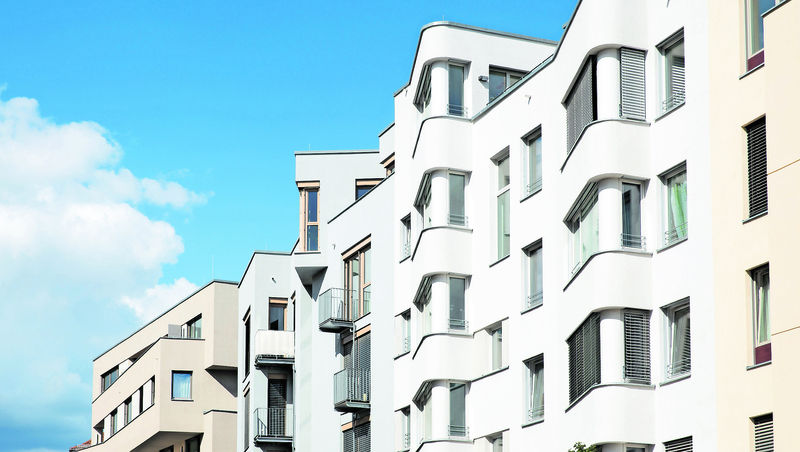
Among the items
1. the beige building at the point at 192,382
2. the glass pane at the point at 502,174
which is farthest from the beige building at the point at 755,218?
the beige building at the point at 192,382

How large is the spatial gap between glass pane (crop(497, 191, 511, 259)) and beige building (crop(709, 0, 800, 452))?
9596mm

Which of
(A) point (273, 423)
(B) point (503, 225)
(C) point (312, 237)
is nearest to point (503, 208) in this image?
(B) point (503, 225)

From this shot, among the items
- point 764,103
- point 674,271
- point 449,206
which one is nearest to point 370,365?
point 449,206

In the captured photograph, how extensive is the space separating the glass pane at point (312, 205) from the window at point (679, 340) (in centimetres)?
2378

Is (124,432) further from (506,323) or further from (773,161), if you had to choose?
(773,161)

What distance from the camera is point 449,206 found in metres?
31.7

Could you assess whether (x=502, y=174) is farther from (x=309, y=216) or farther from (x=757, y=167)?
(x=309, y=216)

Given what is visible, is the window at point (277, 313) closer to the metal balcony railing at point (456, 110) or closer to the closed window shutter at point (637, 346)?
the metal balcony railing at point (456, 110)

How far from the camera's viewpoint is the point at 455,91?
32875 mm

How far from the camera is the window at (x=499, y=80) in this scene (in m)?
32.9

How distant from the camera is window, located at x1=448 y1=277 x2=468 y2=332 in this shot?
31094 millimetres

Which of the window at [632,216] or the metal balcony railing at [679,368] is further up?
the window at [632,216]

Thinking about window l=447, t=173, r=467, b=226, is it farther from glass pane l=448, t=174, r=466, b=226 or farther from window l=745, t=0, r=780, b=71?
window l=745, t=0, r=780, b=71

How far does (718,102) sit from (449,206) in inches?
478
